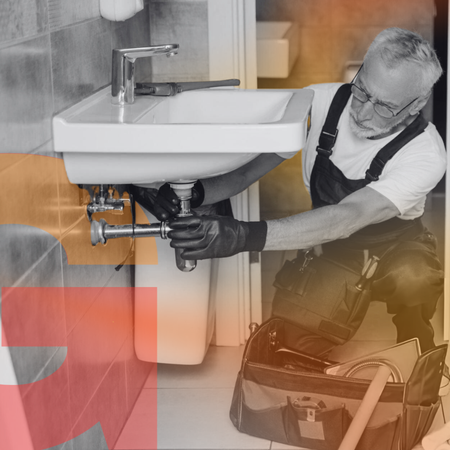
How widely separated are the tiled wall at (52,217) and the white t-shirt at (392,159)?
578 mm

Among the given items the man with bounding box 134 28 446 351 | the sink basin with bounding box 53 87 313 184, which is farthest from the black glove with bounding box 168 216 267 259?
the sink basin with bounding box 53 87 313 184

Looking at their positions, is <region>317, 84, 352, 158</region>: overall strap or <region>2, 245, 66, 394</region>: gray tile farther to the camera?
<region>317, 84, 352, 158</region>: overall strap

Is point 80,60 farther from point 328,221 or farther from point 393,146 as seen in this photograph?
point 393,146

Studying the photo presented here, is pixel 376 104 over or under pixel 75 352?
over

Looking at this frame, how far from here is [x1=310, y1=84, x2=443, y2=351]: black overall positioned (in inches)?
69.3

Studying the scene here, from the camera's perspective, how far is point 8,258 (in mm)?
1027

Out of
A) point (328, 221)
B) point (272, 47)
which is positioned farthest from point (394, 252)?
point (272, 47)

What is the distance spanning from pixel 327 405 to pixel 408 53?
866 millimetres

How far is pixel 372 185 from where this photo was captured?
5.15 feet

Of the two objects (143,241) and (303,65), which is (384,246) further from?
(303,65)

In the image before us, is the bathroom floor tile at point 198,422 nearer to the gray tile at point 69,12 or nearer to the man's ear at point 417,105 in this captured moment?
the man's ear at point 417,105

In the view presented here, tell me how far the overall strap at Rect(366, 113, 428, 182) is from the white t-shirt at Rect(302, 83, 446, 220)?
1 cm

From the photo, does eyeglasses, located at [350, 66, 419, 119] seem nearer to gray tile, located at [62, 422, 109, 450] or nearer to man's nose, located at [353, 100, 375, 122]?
man's nose, located at [353, 100, 375, 122]

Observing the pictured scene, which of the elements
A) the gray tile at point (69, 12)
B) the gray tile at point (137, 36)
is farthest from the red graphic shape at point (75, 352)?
the gray tile at point (137, 36)
